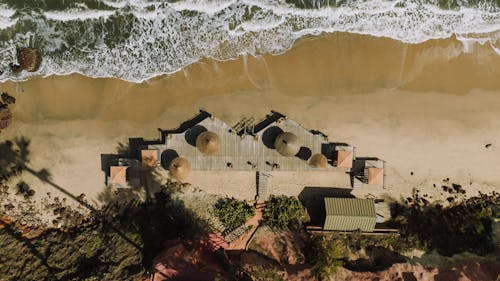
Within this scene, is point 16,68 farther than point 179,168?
Yes

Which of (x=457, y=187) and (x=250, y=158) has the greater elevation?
(x=250, y=158)

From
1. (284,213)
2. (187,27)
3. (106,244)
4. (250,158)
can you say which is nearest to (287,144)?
(250,158)

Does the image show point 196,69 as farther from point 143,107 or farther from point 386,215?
point 386,215

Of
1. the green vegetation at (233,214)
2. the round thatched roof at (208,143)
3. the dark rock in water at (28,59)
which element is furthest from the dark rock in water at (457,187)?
the dark rock in water at (28,59)

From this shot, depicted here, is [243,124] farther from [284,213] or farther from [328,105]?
[284,213]

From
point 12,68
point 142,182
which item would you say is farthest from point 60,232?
point 12,68

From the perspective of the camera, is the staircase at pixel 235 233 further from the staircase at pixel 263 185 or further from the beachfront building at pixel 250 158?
the staircase at pixel 263 185
